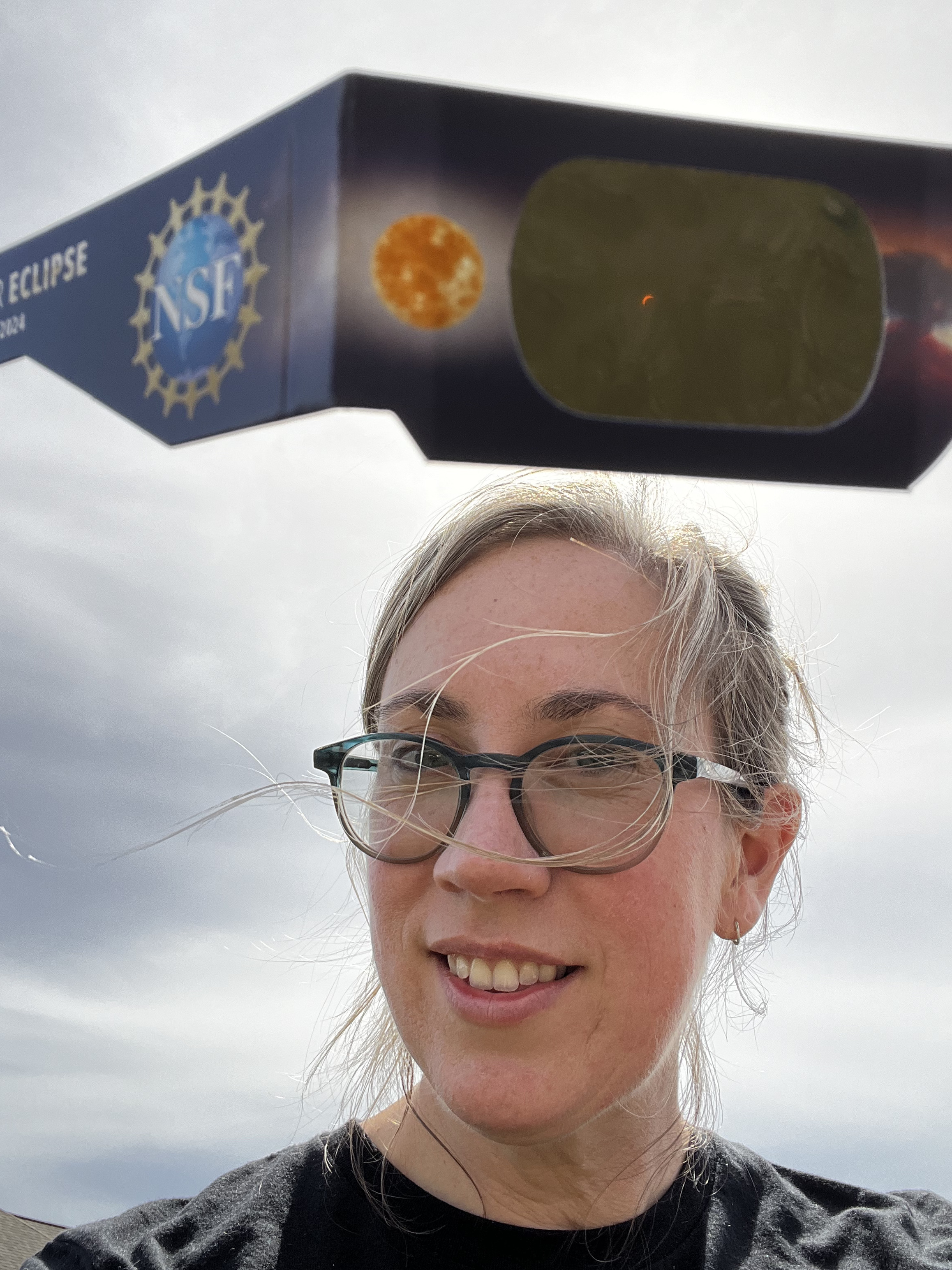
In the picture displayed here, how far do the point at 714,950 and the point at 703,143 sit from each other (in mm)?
1278

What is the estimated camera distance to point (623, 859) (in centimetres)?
144

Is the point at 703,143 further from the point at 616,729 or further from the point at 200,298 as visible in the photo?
the point at 616,729

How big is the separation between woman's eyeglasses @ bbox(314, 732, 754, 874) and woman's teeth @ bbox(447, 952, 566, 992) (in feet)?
0.45

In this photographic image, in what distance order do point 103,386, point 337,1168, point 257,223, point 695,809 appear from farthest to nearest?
point 337,1168, point 695,809, point 103,386, point 257,223

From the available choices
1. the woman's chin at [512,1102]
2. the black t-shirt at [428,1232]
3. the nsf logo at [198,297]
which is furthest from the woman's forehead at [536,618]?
the black t-shirt at [428,1232]

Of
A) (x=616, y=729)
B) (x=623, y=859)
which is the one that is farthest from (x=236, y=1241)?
(x=616, y=729)

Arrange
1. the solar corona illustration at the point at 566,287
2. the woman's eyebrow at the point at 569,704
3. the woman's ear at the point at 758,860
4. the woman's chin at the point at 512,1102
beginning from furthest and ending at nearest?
the woman's ear at the point at 758,860 < the woman's eyebrow at the point at 569,704 < the woman's chin at the point at 512,1102 < the solar corona illustration at the point at 566,287

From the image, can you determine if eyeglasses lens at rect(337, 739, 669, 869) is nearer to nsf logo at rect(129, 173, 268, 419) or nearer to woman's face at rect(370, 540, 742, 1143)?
woman's face at rect(370, 540, 742, 1143)

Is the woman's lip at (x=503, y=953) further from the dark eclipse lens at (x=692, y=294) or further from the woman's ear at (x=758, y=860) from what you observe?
the dark eclipse lens at (x=692, y=294)

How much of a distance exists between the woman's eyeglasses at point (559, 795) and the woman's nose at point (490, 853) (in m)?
0.01

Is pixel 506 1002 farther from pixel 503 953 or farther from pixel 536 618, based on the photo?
pixel 536 618

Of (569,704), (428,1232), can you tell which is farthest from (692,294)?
(428,1232)

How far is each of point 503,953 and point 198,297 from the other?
0.86 meters

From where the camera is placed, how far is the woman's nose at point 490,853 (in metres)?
1.39
